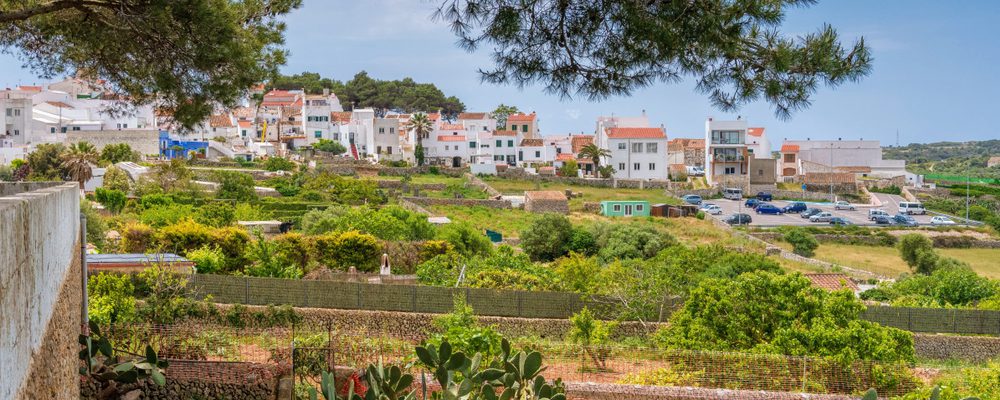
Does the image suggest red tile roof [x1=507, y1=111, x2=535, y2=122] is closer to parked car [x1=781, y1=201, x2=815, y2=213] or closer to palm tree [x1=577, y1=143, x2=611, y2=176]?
palm tree [x1=577, y1=143, x2=611, y2=176]

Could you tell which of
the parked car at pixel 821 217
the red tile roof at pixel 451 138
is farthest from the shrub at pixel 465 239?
the red tile roof at pixel 451 138

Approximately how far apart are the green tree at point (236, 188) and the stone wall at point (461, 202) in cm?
860

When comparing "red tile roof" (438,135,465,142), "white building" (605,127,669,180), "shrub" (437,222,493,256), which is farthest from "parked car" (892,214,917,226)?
"red tile roof" (438,135,465,142)

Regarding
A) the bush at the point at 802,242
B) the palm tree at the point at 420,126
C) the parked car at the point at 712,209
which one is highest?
the palm tree at the point at 420,126

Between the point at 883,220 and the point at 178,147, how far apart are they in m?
47.5

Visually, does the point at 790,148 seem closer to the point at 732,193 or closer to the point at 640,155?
the point at 732,193

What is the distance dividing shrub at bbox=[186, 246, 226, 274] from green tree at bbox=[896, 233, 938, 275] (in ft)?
98.2

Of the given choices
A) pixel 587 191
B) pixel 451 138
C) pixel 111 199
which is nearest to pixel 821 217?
pixel 587 191

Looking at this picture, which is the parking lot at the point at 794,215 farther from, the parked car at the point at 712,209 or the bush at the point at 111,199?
the bush at the point at 111,199

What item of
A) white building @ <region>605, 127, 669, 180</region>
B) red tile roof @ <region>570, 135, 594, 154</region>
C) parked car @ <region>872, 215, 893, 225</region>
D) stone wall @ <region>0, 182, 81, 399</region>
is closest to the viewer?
stone wall @ <region>0, 182, 81, 399</region>

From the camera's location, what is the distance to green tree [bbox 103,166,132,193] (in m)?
48.4

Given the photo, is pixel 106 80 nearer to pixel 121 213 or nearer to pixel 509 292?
pixel 509 292

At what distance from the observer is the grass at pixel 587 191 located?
63.5 meters

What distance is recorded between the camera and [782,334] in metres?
16.8
